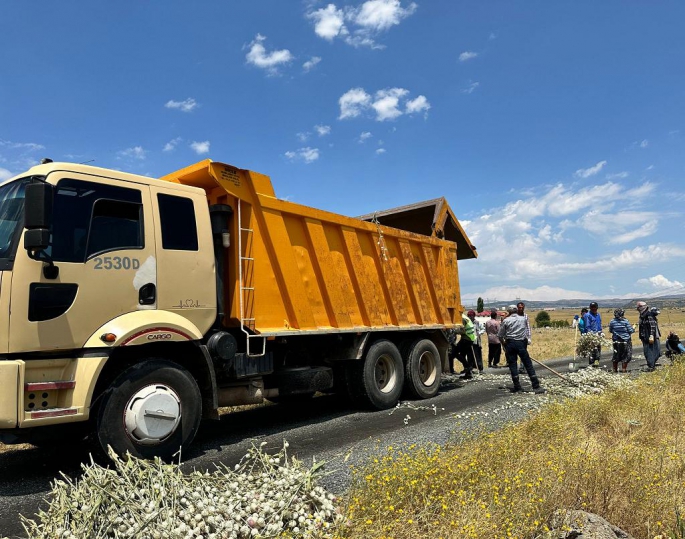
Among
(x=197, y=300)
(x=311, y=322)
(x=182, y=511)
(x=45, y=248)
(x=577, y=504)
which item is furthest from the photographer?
(x=311, y=322)

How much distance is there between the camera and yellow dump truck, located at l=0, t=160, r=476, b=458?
421 cm

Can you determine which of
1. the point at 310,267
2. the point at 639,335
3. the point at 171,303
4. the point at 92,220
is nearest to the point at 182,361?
the point at 171,303

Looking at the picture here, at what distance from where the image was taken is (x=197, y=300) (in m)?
5.35

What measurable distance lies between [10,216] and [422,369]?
21.6 ft

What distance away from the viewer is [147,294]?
16.2 feet

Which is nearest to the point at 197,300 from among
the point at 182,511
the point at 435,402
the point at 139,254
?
the point at 139,254

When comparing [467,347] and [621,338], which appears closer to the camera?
[621,338]

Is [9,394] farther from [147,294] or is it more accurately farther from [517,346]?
[517,346]

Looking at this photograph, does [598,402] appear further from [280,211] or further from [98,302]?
[98,302]

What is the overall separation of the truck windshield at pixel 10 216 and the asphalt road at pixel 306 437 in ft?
6.47

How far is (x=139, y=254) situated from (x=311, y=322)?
2.47m

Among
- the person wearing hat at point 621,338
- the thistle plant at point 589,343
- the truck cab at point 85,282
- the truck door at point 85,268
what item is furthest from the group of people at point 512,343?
the truck door at point 85,268

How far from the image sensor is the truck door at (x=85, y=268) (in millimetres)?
4180

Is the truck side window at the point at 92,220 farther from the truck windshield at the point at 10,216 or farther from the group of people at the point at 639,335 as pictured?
the group of people at the point at 639,335
